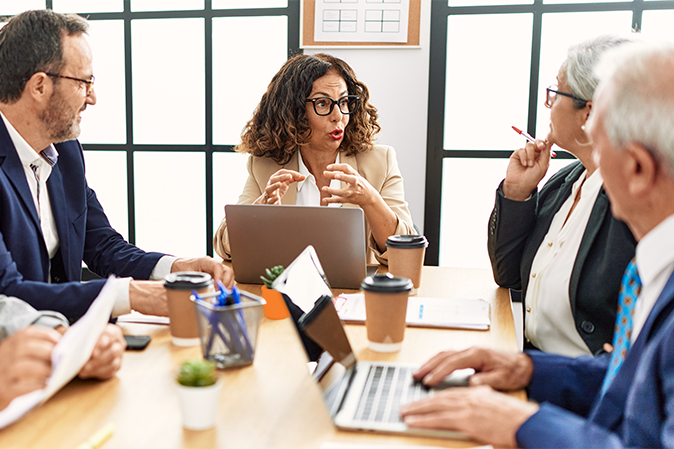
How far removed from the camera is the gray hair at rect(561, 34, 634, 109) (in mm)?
1485

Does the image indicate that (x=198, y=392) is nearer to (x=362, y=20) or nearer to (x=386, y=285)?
(x=386, y=285)

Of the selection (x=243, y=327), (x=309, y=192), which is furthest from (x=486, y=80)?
(x=243, y=327)

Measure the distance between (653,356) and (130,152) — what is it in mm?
3323

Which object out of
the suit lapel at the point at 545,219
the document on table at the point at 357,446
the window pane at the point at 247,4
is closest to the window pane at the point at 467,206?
the window pane at the point at 247,4

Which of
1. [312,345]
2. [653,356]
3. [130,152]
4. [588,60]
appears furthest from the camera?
[130,152]

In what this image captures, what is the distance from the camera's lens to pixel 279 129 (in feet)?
7.73

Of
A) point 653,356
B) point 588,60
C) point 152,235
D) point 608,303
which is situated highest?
point 588,60

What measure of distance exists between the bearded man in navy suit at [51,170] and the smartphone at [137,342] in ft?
0.48

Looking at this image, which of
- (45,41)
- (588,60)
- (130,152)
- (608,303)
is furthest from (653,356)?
(130,152)

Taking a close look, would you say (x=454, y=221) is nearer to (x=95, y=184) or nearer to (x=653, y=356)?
(x=95, y=184)

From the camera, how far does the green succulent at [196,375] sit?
0.77m

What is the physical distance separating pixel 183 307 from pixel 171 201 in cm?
256

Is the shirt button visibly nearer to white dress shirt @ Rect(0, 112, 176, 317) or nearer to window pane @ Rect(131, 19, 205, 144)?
white dress shirt @ Rect(0, 112, 176, 317)

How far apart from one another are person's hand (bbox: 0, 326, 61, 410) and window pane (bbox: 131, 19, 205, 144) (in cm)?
271
